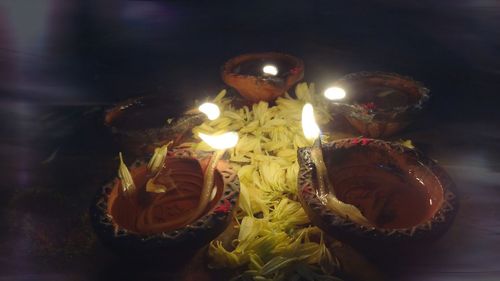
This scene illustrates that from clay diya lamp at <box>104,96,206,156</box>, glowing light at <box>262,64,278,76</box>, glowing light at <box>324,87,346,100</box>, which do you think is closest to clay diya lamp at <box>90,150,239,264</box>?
clay diya lamp at <box>104,96,206,156</box>

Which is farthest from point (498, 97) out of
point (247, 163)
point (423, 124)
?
point (247, 163)

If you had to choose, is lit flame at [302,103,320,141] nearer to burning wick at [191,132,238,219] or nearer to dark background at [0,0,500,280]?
burning wick at [191,132,238,219]

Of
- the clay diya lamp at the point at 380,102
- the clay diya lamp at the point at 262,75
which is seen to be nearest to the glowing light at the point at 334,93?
the clay diya lamp at the point at 380,102

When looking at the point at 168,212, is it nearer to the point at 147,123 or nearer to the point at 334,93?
the point at 147,123

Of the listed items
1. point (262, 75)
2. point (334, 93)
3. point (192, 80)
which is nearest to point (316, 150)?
point (334, 93)

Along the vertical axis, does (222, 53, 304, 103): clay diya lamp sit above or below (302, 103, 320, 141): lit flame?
above

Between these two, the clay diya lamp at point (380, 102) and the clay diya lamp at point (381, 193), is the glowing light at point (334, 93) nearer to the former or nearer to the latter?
the clay diya lamp at point (380, 102)

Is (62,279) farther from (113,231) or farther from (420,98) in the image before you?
(420,98)
